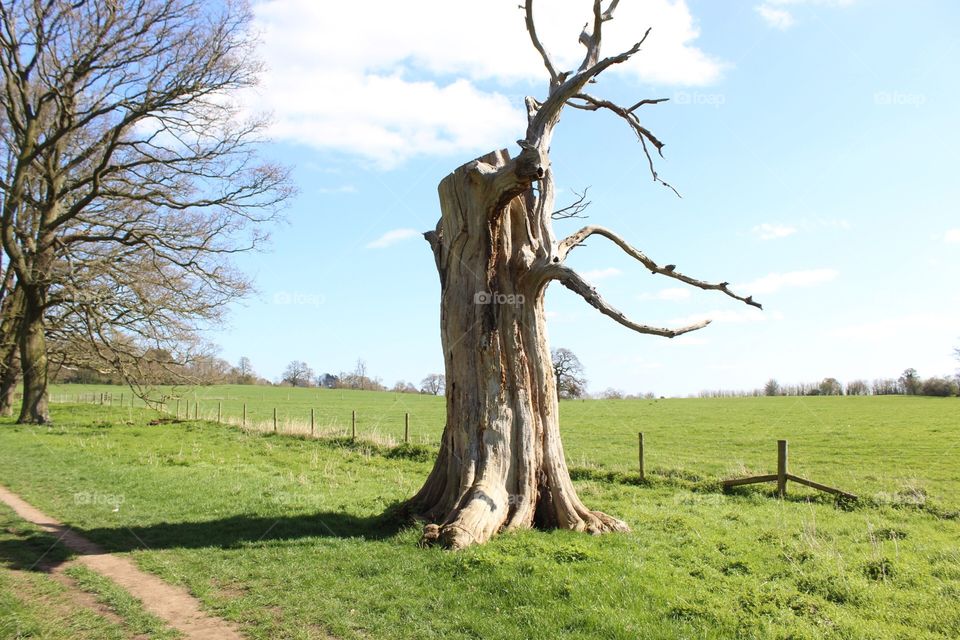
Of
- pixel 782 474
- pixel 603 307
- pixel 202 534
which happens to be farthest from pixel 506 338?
pixel 782 474

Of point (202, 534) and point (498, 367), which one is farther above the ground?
point (498, 367)

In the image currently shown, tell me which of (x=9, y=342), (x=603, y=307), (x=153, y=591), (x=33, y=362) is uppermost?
(x=9, y=342)

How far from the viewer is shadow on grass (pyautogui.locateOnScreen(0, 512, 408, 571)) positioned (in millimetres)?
9055

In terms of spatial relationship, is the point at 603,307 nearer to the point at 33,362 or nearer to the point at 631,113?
the point at 631,113

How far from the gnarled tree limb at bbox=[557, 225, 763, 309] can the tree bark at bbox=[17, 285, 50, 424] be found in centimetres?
2391

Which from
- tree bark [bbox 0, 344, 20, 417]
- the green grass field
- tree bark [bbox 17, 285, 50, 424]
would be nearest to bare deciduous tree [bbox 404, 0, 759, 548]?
the green grass field

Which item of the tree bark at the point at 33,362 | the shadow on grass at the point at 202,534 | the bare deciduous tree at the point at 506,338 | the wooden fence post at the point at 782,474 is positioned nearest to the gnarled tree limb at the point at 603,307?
the bare deciduous tree at the point at 506,338

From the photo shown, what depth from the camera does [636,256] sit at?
427 inches

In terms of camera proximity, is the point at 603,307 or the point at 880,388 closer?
the point at 603,307

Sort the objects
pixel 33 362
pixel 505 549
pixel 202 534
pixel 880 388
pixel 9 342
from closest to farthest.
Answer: pixel 505 549, pixel 202 534, pixel 33 362, pixel 9 342, pixel 880 388

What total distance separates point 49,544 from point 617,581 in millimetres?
8016

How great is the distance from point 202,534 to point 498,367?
5.17 meters

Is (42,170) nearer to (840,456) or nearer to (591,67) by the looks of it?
(591,67)

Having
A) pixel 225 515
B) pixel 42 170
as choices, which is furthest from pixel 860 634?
pixel 42 170
